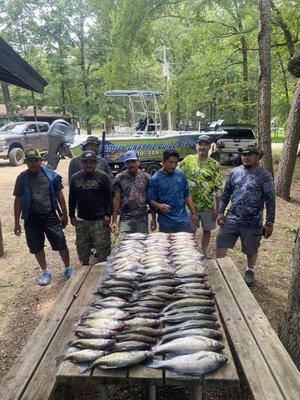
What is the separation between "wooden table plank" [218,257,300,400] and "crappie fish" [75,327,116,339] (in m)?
1.00

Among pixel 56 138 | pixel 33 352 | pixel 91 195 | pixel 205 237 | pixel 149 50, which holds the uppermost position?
pixel 149 50

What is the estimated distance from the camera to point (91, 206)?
4.89 meters

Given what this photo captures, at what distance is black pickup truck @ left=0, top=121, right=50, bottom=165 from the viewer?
1634 cm

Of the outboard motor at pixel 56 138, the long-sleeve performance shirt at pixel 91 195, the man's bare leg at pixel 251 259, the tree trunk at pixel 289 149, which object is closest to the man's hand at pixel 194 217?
the man's bare leg at pixel 251 259

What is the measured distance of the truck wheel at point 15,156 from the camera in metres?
16.3

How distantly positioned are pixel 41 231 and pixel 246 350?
3472 mm

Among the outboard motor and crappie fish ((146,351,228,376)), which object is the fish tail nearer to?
crappie fish ((146,351,228,376))

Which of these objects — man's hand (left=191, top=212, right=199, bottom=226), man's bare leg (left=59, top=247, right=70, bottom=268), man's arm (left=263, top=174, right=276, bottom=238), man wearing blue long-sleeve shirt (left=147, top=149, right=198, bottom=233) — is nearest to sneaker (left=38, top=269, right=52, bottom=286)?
man's bare leg (left=59, top=247, right=70, bottom=268)

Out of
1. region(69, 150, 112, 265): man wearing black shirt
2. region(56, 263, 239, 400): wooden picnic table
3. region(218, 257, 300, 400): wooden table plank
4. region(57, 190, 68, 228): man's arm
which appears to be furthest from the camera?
region(57, 190, 68, 228): man's arm

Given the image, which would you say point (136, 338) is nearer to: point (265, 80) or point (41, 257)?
point (41, 257)

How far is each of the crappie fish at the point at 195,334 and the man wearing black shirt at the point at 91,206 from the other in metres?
2.74

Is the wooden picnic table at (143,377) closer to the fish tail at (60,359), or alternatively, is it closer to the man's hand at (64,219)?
the fish tail at (60,359)

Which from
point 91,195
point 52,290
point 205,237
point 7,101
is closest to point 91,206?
point 91,195

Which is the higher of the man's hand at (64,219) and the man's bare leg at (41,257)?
the man's hand at (64,219)
